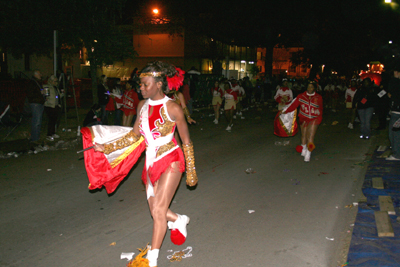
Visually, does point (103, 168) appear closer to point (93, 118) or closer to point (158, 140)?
point (158, 140)

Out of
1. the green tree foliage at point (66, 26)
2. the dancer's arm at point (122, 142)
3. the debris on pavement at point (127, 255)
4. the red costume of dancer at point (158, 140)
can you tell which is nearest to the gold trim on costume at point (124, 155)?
the dancer's arm at point (122, 142)

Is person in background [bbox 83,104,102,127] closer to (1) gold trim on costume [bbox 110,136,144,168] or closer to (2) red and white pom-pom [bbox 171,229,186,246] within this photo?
(1) gold trim on costume [bbox 110,136,144,168]

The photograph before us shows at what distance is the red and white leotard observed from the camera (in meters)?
3.84

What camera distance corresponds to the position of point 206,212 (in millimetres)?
5438

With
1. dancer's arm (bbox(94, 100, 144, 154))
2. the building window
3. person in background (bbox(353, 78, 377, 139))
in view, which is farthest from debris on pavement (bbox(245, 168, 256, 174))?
the building window

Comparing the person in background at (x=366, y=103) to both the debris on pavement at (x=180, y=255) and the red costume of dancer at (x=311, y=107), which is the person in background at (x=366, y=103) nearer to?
the red costume of dancer at (x=311, y=107)

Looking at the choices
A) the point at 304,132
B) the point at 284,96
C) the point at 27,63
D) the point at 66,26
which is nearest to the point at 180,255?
the point at 304,132

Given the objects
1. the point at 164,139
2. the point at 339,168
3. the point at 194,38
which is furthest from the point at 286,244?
the point at 194,38

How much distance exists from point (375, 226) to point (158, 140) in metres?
3.16

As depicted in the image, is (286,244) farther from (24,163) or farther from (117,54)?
(117,54)

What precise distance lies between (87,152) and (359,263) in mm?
3366

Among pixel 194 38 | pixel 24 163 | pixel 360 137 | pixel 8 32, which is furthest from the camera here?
pixel 194 38

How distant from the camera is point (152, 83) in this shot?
3859mm

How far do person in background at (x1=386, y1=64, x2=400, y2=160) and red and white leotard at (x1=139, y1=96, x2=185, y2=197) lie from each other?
6355 millimetres
